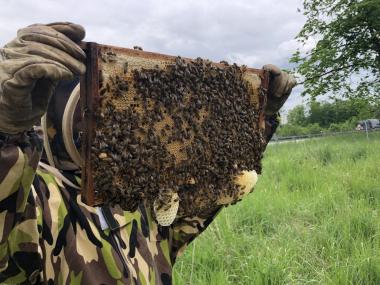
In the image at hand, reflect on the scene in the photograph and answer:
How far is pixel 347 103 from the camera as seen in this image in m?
21.5

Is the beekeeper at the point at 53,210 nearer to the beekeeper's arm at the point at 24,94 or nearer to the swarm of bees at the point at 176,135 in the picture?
Answer: the beekeeper's arm at the point at 24,94

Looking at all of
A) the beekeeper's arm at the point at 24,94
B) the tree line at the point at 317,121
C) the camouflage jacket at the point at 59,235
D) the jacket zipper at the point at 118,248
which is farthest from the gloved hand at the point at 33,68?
the tree line at the point at 317,121

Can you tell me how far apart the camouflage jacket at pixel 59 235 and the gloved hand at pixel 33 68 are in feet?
0.37

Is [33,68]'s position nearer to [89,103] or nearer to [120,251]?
[89,103]

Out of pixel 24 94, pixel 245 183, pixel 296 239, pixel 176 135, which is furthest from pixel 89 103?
pixel 296 239

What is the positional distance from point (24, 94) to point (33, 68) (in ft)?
0.28

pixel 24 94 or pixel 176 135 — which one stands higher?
pixel 24 94

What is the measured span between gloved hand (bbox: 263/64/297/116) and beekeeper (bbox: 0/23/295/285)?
548 millimetres

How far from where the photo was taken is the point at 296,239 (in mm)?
4547

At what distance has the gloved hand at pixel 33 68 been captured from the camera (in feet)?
4.13

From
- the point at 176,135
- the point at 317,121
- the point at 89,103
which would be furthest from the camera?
the point at 317,121

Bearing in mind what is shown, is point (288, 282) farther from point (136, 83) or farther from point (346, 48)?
point (346, 48)

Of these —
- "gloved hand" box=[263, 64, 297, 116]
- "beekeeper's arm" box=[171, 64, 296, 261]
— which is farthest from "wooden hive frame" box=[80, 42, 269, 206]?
"gloved hand" box=[263, 64, 297, 116]

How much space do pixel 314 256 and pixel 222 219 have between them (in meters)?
1.27
